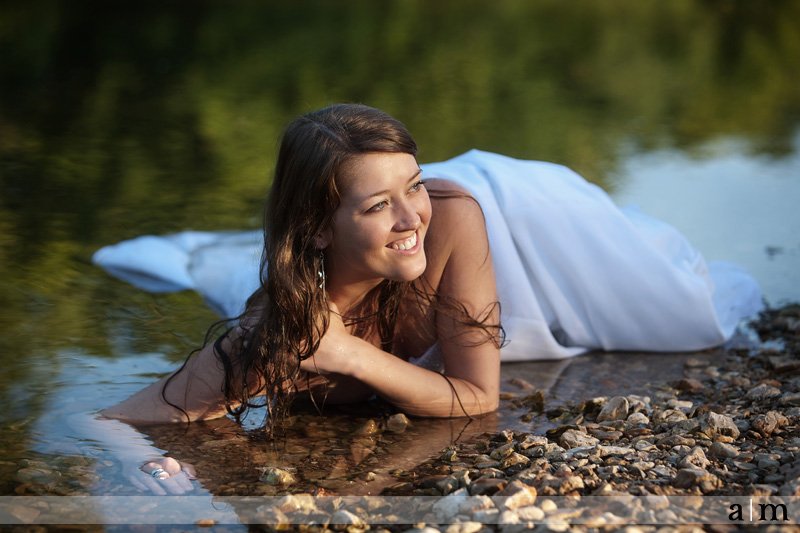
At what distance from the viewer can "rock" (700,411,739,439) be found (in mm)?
4141

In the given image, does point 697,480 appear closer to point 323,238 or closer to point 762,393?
point 762,393

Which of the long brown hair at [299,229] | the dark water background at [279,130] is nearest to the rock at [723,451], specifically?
the dark water background at [279,130]

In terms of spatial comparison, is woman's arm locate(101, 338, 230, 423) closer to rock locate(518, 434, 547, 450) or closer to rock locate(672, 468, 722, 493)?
rock locate(518, 434, 547, 450)

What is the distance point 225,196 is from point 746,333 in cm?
417

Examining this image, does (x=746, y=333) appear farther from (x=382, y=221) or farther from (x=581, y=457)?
(x=382, y=221)

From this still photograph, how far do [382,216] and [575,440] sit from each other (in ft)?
3.71

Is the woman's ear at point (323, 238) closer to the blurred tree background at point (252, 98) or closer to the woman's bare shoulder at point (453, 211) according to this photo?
the woman's bare shoulder at point (453, 211)

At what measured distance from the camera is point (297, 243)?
4.16 meters

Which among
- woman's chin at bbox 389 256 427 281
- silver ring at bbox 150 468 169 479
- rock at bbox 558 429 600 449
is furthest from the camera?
rock at bbox 558 429 600 449

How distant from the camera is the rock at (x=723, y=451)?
3.86 metres

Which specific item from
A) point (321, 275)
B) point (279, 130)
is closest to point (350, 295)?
point (321, 275)

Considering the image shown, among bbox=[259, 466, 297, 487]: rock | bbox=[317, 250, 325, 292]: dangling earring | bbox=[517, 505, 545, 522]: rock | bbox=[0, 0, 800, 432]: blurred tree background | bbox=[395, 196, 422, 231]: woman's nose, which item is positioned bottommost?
bbox=[259, 466, 297, 487]: rock

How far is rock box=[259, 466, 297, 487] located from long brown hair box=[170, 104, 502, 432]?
36 cm

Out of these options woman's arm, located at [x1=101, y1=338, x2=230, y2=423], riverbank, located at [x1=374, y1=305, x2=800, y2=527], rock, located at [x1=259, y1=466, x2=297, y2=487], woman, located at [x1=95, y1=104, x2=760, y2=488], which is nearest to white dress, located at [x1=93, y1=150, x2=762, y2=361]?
woman, located at [x1=95, y1=104, x2=760, y2=488]
